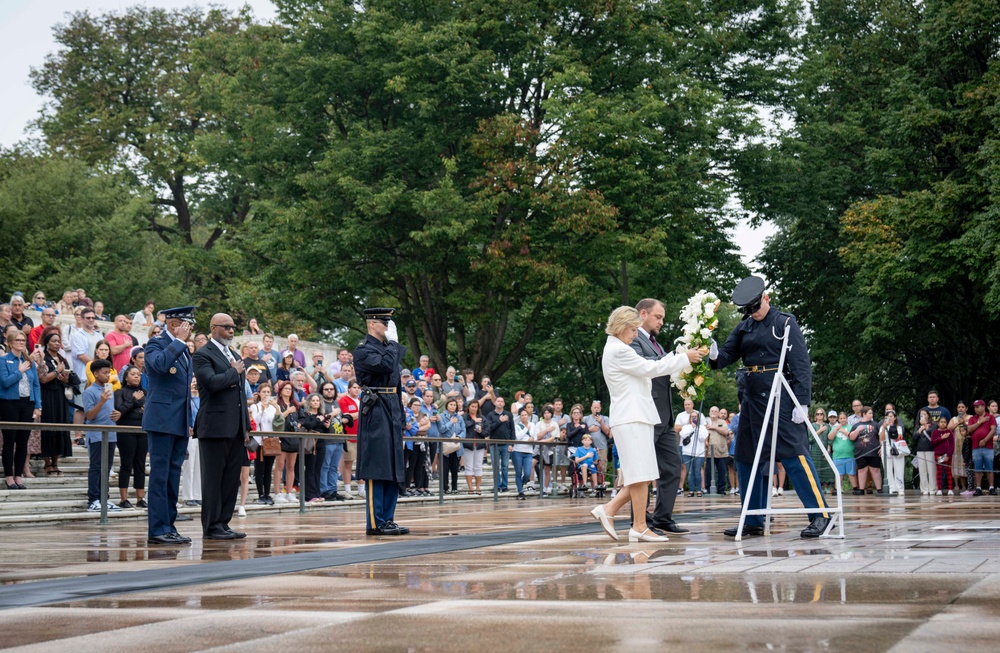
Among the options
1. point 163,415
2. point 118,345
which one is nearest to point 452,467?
point 118,345

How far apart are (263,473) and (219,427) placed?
24.7ft

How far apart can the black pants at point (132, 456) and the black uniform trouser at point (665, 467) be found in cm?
725

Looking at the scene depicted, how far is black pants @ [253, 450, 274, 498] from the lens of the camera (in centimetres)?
1777

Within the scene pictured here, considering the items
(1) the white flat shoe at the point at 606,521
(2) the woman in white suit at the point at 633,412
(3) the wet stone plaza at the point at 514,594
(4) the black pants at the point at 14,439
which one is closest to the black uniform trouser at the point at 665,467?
(3) the wet stone plaza at the point at 514,594

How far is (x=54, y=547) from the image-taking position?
10.1m

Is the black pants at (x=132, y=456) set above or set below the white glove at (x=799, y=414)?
below

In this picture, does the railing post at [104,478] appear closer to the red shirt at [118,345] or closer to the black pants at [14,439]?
the black pants at [14,439]

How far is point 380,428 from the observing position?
34.5ft

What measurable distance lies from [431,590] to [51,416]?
40.0 feet

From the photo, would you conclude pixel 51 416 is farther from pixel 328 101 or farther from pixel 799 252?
pixel 799 252

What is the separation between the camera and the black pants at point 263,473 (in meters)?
17.8

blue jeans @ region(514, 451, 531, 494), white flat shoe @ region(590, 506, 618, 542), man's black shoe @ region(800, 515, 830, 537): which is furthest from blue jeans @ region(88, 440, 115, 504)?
blue jeans @ region(514, 451, 531, 494)

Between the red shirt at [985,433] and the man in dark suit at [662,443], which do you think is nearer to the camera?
the man in dark suit at [662,443]

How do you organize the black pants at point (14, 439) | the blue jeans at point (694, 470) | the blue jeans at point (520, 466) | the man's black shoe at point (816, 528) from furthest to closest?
1. the blue jeans at point (694, 470)
2. the blue jeans at point (520, 466)
3. the black pants at point (14, 439)
4. the man's black shoe at point (816, 528)
